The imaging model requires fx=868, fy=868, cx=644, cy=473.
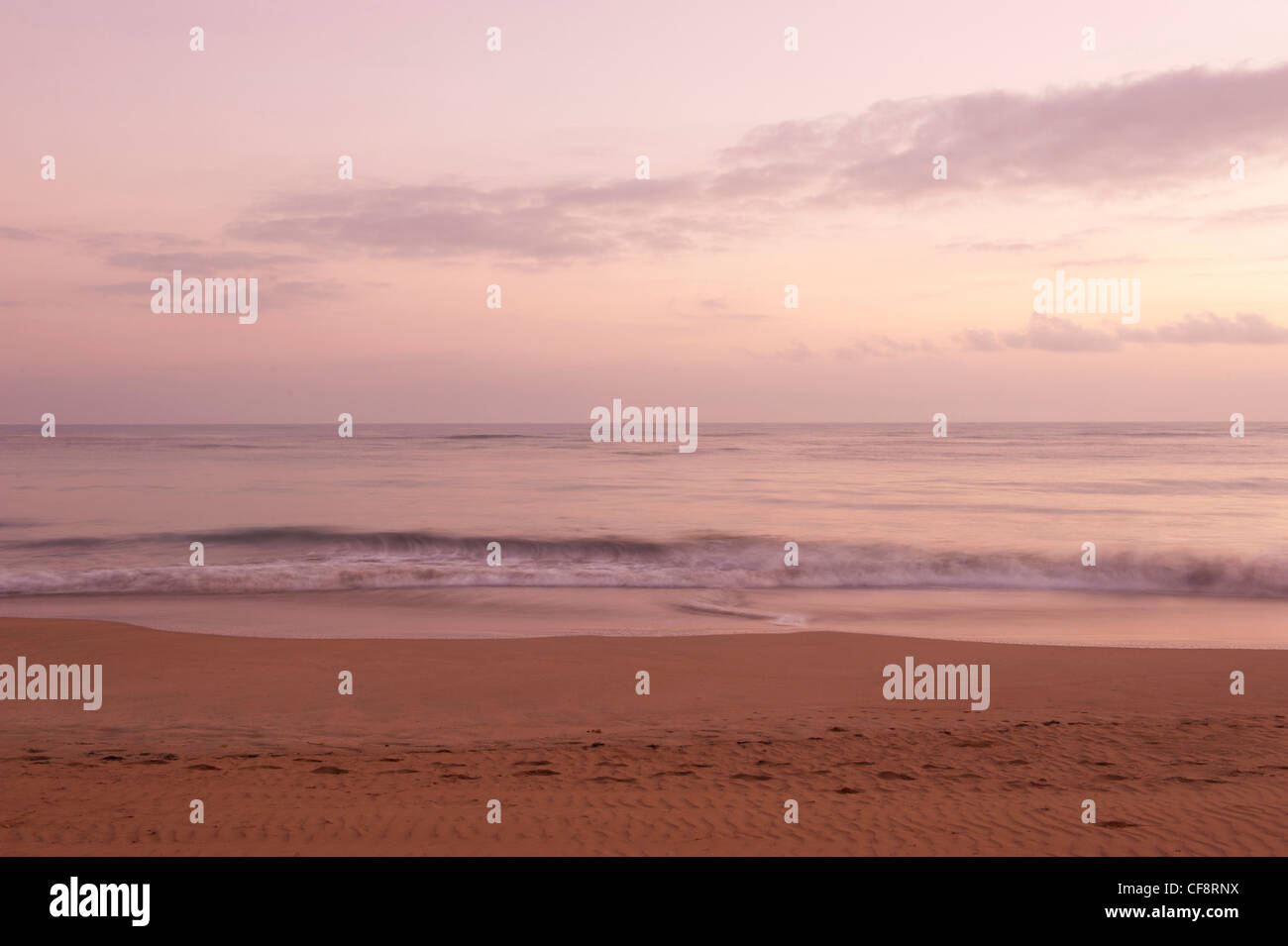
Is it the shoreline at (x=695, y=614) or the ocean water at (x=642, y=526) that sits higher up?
the ocean water at (x=642, y=526)

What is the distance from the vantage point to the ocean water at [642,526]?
60.8 ft

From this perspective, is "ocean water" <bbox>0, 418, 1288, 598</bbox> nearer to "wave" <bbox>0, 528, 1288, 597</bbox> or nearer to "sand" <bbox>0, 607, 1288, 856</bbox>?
"wave" <bbox>0, 528, 1288, 597</bbox>

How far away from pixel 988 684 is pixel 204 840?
26.3ft

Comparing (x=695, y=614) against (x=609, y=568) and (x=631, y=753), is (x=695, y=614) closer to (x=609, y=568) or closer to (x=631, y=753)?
(x=609, y=568)

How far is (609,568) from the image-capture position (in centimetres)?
2028

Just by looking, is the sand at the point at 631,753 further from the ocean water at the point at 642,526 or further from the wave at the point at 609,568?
the ocean water at the point at 642,526

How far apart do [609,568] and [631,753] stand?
13070 millimetres

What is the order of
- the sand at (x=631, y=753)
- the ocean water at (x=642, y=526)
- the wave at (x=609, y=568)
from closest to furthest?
the sand at (x=631, y=753), the wave at (x=609, y=568), the ocean water at (x=642, y=526)

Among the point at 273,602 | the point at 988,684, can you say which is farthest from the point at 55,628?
the point at 988,684

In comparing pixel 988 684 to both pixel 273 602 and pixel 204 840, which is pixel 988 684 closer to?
pixel 204 840

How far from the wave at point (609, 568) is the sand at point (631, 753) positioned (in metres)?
6.01

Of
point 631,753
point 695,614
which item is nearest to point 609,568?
point 695,614

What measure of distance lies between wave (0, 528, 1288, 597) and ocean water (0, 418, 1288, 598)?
0.08 metres

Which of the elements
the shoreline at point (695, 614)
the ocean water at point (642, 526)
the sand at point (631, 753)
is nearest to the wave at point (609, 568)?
the ocean water at point (642, 526)
